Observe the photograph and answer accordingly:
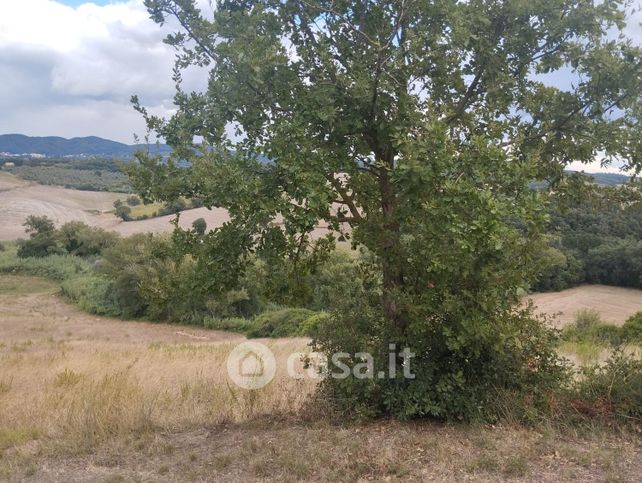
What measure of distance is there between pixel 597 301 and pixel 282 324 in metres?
21.6

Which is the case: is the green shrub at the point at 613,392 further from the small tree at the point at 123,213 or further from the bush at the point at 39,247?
the small tree at the point at 123,213

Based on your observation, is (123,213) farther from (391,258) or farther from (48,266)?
(391,258)

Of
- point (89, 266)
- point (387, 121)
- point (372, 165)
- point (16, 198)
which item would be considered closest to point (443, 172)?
point (387, 121)

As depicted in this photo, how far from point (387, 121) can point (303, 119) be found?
88 cm

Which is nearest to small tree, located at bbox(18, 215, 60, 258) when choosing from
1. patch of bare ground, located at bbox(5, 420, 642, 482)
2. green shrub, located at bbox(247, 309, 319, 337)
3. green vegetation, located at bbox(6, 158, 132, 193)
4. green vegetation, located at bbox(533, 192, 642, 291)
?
green vegetation, located at bbox(6, 158, 132, 193)

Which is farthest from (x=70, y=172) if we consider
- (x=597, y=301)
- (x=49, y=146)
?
(x=597, y=301)

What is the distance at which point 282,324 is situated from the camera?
2844 centimetres

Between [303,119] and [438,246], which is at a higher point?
[303,119]

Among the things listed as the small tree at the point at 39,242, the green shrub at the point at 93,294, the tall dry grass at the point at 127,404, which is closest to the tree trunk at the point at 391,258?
the tall dry grass at the point at 127,404

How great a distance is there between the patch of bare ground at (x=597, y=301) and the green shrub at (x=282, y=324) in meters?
13.4

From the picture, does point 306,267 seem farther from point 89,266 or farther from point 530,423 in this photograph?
point 89,266

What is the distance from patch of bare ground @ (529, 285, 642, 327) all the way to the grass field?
26086mm

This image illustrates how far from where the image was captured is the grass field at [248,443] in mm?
4594

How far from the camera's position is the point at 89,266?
5628 cm
